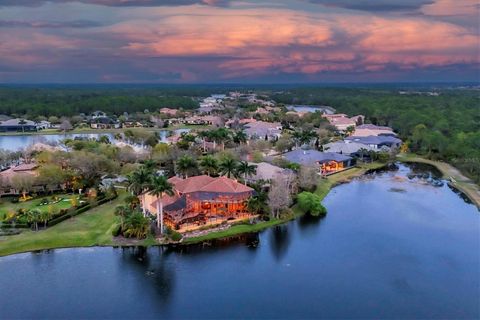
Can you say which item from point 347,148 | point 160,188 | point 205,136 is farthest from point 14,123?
point 160,188

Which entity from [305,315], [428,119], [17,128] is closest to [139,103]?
[17,128]

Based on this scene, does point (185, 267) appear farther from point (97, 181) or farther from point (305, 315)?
point (97, 181)

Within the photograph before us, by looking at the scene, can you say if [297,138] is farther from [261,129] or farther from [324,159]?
[261,129]

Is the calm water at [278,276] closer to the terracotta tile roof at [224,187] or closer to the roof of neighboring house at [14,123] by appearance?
the terracotta tile roof at [224,187]

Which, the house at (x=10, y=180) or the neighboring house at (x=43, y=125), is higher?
the neighboring house at (x=43, y=125)

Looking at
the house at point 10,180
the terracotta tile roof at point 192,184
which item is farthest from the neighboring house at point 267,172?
the house at point 10,180

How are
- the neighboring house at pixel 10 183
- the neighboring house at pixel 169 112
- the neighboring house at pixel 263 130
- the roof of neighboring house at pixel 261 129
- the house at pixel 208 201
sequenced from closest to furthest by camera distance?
the house at pixel 208 201
the neighboring house at pixel 10 183
the neighboring house at pixel 263 130
the roof of neighboring house at pixel 261 129
the neighboring house at pixel 169 112
